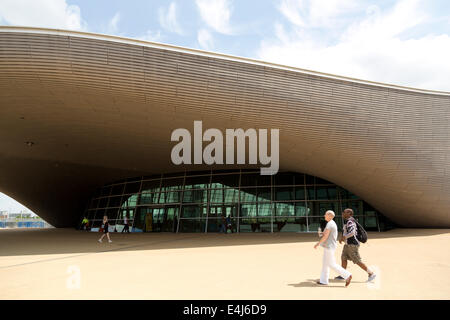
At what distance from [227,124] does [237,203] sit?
9.10 metres

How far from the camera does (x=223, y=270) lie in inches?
262

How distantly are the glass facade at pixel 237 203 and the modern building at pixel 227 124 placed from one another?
72 millimetres

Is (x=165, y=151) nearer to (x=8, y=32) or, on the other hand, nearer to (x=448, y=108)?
(x=8, y=32)

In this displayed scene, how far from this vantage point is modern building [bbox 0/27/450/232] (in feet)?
36.0

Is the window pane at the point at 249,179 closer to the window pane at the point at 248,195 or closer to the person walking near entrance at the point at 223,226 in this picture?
the window pane at the point at 248,195

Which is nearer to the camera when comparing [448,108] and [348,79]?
[348,79]

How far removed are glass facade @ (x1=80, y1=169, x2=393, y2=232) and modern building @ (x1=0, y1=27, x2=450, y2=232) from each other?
0.07 metres

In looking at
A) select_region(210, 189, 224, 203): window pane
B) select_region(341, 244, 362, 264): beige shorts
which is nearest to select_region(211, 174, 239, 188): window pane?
select_region(210, 189, 224, 203): window pane

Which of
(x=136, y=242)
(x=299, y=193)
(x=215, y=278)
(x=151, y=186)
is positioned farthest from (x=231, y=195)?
(x=215, y=278)

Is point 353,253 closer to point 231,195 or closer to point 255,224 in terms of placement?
point 255,224

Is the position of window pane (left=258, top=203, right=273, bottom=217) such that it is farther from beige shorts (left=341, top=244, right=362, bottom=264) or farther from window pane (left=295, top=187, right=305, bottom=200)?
beige shorts (left=341, top=244, right=362, bottom=264)

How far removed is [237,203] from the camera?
21.8 m
